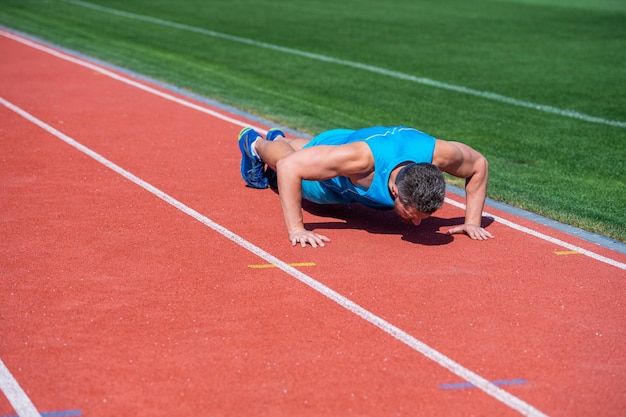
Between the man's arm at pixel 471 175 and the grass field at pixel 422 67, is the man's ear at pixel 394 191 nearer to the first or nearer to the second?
the man's arm at pixel 471 175

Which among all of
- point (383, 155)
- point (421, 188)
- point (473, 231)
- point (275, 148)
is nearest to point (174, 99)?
point (275, 148)

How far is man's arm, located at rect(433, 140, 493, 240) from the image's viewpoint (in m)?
7.79

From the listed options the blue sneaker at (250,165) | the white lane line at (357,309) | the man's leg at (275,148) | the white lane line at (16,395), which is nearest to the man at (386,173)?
the white lane line at (357,309)

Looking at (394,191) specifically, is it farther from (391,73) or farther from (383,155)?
(391,73)

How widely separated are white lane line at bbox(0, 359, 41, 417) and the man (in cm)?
295

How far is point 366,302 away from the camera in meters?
6.54

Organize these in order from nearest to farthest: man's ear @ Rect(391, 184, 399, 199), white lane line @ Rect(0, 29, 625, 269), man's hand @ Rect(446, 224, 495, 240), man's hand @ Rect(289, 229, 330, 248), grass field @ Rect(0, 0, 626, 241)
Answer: man's ear @ Rect(391, 184, 399, 199)
man's hand @ Rect(289, 229, 330, 248)
white lane line @ Rect(0, 29, 625, 269)
man's hand @ Rect(446, 224, 495, 240)
grass field @ Rect(0, 0, 626, 241)

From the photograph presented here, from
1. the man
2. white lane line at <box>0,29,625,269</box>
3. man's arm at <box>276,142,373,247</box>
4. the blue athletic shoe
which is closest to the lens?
the man

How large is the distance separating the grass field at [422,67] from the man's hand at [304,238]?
8.54ft

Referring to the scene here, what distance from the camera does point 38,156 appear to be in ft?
34.2

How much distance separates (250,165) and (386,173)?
2340mm

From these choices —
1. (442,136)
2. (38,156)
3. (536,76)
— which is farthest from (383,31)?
(38,156)

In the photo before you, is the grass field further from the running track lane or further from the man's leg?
the man's leg

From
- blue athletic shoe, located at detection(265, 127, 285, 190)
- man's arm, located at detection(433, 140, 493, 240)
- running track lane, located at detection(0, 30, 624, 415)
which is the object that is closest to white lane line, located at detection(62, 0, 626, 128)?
running track lane, located at detection(0, 30, 624, 415)
